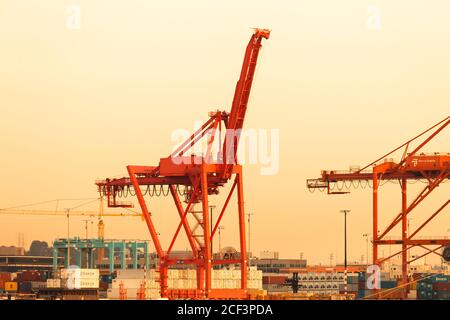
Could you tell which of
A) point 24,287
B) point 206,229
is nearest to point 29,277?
point 24,287

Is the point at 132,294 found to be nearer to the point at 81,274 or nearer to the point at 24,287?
the point at 81,274

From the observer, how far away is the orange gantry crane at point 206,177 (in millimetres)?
86438

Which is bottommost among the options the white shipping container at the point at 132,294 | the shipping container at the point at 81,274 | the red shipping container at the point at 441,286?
the white shipping container at the point at 132,294

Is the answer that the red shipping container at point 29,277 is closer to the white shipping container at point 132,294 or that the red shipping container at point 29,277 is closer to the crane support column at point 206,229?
the white shipping container at point 132,294

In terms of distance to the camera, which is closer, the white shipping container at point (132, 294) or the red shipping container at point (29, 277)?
the white shipping container at point (132, 294)

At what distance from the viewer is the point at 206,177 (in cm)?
8850

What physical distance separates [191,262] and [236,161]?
8972 millimetres

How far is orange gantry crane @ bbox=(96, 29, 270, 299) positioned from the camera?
8644cm

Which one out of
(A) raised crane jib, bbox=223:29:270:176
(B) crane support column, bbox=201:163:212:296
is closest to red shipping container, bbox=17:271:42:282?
(B) crane support column, bbox=201:163:212:296

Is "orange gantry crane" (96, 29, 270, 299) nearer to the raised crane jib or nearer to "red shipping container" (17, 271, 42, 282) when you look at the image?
the raised crane jib

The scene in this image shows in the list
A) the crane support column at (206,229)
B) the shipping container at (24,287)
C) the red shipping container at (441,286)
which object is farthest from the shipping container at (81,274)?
the crane support column at (206,229)
